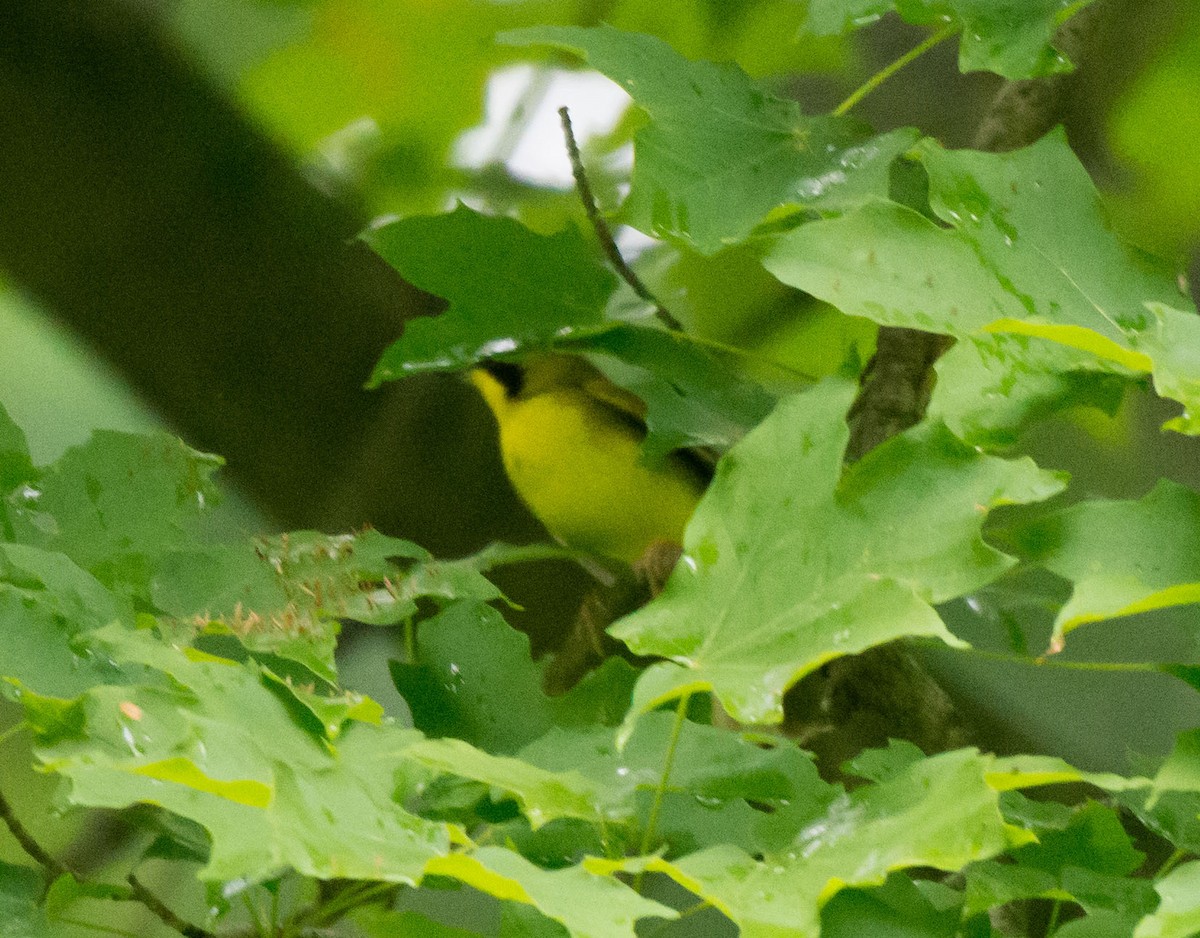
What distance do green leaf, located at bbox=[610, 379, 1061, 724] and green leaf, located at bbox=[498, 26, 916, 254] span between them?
16cm

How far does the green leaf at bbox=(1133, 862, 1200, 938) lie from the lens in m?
0.34

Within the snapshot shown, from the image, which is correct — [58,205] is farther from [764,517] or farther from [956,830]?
[956,830]

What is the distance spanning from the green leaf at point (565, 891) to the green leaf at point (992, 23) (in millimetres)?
423

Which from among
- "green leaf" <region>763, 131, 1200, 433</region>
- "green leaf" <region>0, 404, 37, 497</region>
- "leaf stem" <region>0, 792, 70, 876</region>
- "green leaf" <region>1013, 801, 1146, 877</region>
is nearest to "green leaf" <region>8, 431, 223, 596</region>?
"green leaf" <region>0, 404, 37, 497</region>

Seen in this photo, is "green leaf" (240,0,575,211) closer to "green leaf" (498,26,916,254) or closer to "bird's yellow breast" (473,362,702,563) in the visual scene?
"bird's yellow breast" (473,362,702,563)

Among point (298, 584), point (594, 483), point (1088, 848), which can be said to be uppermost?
point (298, 584)

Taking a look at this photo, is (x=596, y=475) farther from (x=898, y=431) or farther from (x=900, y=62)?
(x=900, y=62)

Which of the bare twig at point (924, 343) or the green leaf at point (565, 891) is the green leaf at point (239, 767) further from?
the bare twig at point (924, 343)

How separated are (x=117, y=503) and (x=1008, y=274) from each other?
464mm

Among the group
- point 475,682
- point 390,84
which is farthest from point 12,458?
point 390,84

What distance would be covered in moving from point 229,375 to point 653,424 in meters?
0.57

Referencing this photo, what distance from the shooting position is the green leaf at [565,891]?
0.34m

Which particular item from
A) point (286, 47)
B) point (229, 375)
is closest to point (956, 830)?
point (229, 375)

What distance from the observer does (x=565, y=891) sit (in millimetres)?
358
